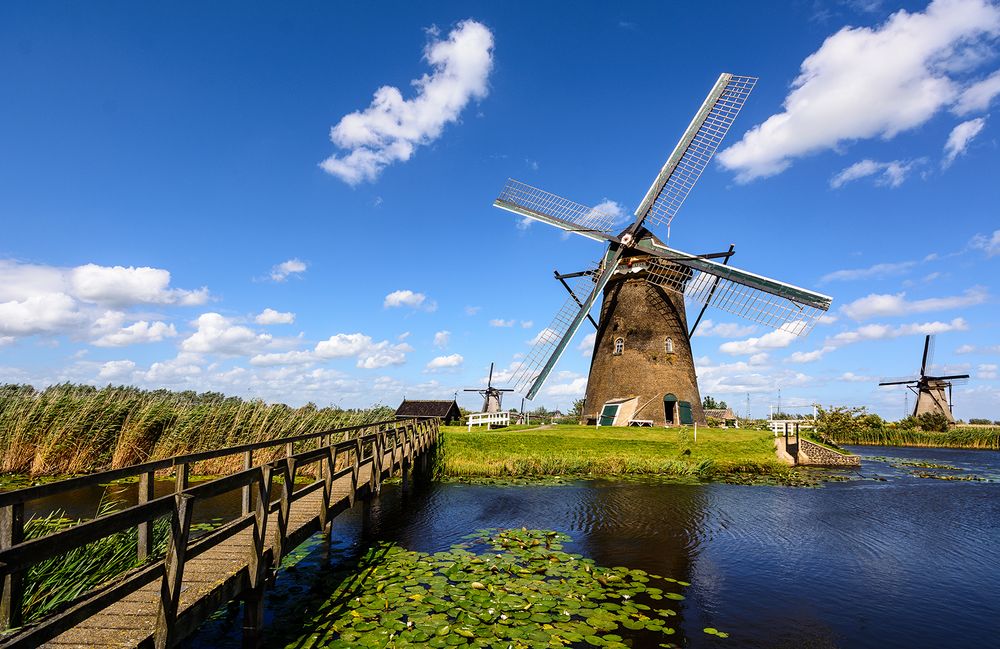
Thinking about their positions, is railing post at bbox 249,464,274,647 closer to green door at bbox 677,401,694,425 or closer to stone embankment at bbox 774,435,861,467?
green door at bbox 677,401,694,425

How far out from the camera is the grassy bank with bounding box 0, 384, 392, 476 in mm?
15602

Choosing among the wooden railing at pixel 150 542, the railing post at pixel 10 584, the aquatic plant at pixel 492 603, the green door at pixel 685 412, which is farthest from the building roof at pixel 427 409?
the railing post at pixel 10 584

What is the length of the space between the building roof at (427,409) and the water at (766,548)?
20.2 m

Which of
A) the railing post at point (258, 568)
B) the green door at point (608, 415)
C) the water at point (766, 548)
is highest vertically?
the green door at point (608, 415)

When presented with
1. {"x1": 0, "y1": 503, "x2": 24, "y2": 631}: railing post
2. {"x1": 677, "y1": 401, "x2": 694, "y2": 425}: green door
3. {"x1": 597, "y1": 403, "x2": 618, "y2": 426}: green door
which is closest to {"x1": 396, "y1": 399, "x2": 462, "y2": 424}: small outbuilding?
{"x1": 597, "y1": 403, "x2": 618, "y2": 426}: green door

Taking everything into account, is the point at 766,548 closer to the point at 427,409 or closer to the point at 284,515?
the point at 284,515

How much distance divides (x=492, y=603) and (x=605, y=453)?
13.9 metres

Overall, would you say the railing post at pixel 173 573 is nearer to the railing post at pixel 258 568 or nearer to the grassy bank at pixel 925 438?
the railing post at pixel 258 568

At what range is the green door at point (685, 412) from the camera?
24.3 m

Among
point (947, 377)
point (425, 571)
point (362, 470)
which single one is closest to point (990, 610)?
point (425, 571)

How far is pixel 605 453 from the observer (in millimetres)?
19953

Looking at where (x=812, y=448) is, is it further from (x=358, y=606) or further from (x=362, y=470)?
(x=358, y=606)

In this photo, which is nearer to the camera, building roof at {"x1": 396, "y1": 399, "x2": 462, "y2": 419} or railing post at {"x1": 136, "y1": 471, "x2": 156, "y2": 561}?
railing post at {"x1": 136, "y1": 471, "x2": 156, "y2": 561}

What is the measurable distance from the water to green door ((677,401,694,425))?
7.13 meters
